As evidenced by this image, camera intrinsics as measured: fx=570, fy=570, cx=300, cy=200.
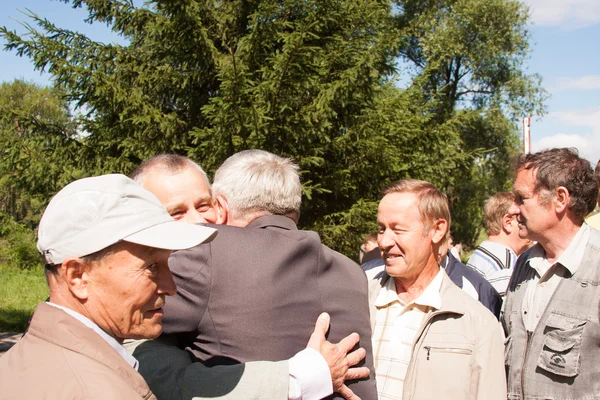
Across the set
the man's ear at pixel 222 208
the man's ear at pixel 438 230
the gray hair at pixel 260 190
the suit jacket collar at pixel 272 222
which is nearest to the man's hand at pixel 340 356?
the suit jacket collar at pixel 272 222

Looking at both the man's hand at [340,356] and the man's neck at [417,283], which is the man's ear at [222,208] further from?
the man's neck at [417,283]

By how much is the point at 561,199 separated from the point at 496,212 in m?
2.05

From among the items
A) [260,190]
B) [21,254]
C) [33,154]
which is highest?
[33,154]

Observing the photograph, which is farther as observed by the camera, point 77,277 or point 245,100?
point 245,100

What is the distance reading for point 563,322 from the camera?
271 centimetres

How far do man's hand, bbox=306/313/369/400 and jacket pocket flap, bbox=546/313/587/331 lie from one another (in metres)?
1.16

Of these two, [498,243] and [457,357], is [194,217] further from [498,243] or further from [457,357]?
[498,243]

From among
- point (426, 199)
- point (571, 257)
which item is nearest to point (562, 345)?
point (571, 257)

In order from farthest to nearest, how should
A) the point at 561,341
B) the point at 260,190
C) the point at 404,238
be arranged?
the point at 404,238 < the point at 561,341 < the point at 260,190

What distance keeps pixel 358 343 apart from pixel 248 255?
1.93ft

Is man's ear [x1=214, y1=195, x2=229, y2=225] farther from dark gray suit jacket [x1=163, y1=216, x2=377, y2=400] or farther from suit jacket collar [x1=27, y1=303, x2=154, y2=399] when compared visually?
suit jacket collar [x1=27, y1=303, x2=154, y2=399]

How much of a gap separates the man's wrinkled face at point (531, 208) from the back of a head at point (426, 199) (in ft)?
1.33

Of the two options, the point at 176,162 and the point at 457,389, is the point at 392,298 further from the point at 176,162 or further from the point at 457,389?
the point at 176,162

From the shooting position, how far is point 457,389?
2.54 metres
